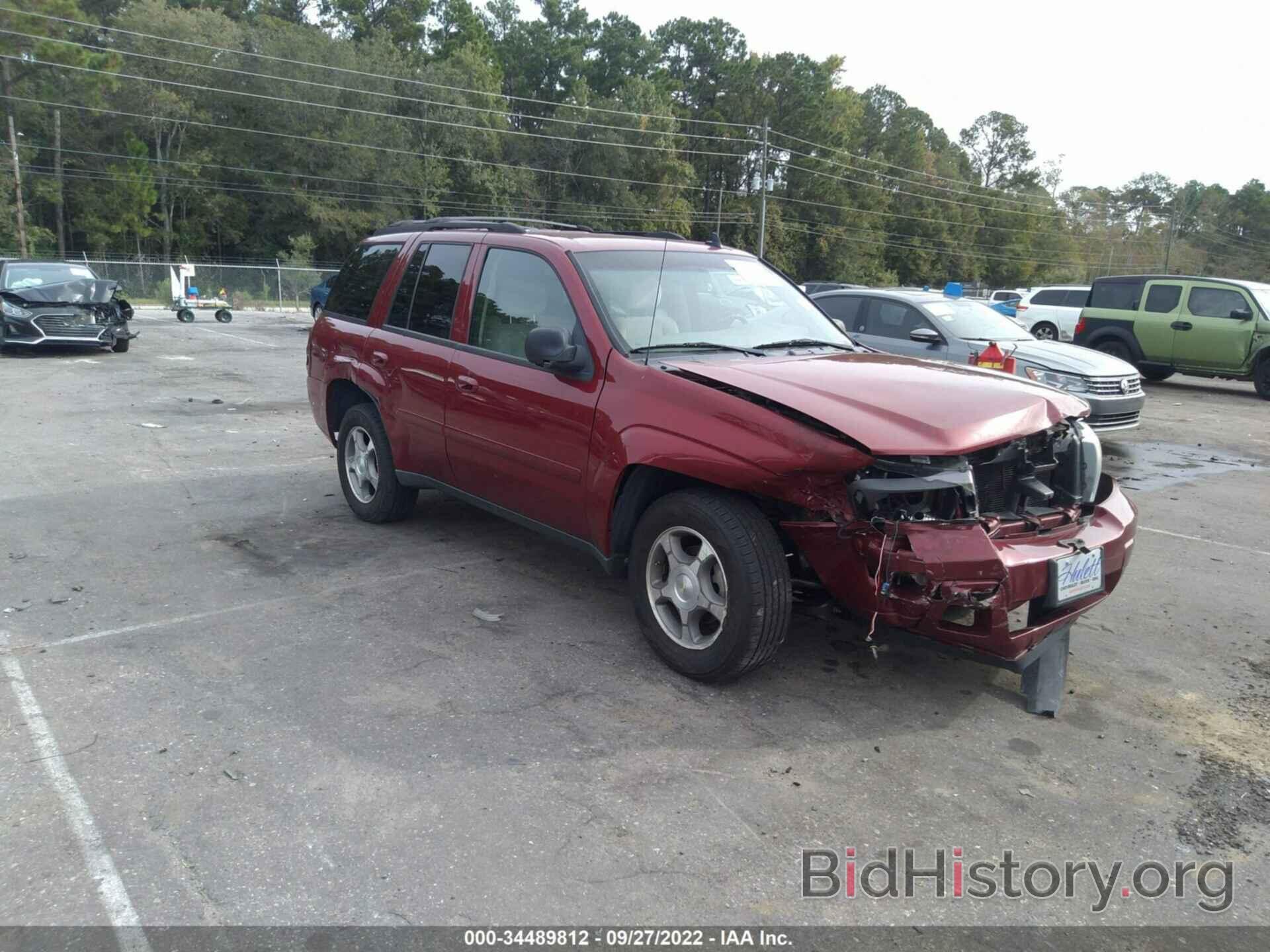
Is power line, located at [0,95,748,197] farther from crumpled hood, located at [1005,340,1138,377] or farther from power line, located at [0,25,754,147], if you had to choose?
crumpled hood, located at [1005,340,1138,377]

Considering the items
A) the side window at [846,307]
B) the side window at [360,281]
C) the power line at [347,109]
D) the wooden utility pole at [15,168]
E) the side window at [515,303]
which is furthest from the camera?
the power line at [347,109]

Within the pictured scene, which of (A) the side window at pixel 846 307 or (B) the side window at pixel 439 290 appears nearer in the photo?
(B) the side window at pixel 439 290

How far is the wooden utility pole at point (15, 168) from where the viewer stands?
149 ft

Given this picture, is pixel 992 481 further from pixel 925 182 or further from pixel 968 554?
pixel 925 182

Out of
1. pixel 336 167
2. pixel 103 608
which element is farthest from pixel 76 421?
pixel 336 167

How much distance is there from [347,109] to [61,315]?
46.9 m

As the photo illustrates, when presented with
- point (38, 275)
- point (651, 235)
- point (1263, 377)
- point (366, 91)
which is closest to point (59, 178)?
point (366, 91)

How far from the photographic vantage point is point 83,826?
2.98m

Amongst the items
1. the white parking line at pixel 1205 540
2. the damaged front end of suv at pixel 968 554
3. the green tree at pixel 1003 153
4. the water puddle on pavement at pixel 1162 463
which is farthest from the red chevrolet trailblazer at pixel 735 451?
the green tree at pixel 1003 153

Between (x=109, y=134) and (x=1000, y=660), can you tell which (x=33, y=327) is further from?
(x=109, y=134)

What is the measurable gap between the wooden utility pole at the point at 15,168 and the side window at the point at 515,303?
49906mm

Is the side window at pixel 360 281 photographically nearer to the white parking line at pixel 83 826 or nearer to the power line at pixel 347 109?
the white parking line at pixel 83 826

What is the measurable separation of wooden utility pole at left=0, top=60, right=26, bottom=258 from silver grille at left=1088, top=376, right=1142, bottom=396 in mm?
49876

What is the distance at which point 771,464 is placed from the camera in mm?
3604
